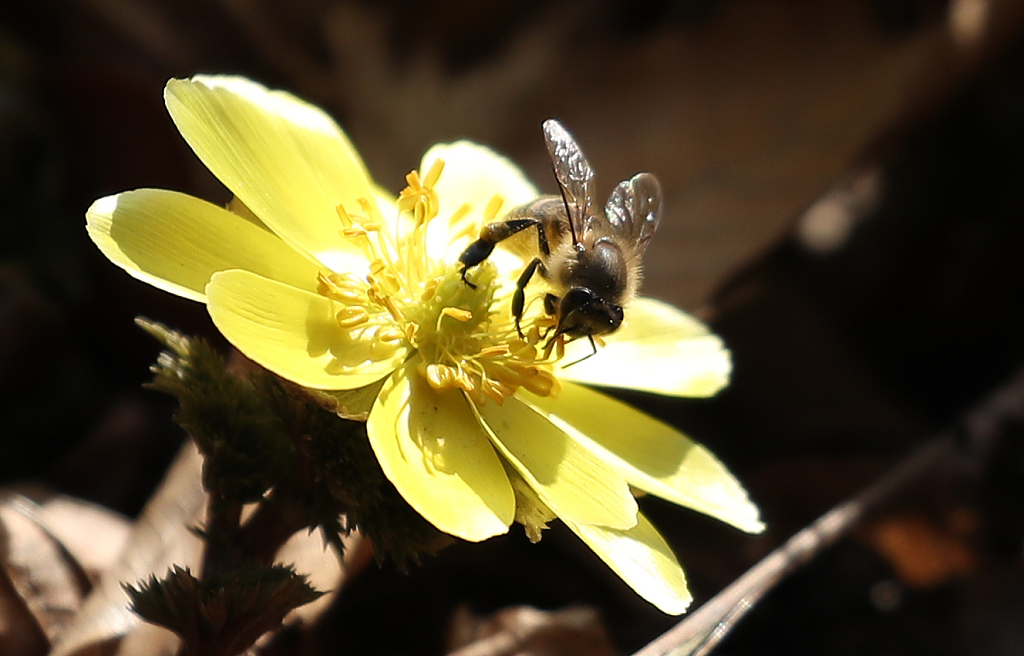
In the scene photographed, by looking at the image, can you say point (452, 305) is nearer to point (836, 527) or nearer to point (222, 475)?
point (222, 475)

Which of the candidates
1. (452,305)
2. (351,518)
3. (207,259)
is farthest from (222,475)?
(452,305)

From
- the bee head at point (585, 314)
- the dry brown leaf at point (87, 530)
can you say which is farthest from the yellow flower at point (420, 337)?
the dry brown leaf at point (87, 530)

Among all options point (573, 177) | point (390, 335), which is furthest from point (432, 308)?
point (573, 177)

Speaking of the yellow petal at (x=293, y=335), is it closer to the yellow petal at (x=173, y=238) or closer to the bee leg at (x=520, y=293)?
Answer: the yellow petal at (x=173, y=238)

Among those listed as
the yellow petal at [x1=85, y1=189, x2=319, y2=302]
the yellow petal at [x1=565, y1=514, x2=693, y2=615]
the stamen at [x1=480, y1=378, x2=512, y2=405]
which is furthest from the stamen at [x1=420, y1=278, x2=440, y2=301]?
the yellow petal at [x1=565, y1=514, x2=693, y2=615]

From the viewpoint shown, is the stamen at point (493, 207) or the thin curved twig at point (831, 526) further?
the stamen at point (493, 207)

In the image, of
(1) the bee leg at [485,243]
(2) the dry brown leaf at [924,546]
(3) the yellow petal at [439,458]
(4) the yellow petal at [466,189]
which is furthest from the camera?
(2) the dry brown leaf at [924,546]

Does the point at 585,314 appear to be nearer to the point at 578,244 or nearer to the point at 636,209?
the point at 578,244

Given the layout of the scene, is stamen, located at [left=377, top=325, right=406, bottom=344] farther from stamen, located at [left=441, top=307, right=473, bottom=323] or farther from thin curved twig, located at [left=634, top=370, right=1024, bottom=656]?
thin curved twig, located at [left=634, top=370, right=1024, bottom=656]
